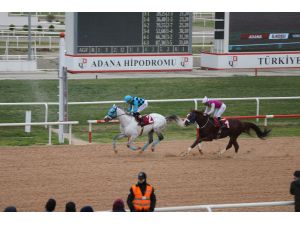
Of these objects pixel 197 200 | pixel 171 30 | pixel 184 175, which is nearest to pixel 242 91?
pixel 171 30

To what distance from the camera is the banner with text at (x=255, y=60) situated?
24.3m

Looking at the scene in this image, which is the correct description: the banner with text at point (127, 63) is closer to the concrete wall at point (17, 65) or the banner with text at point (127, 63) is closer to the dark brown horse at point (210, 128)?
the concrete wall at point (17, 65)

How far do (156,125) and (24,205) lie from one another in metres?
4.41

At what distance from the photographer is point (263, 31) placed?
78.5 ft

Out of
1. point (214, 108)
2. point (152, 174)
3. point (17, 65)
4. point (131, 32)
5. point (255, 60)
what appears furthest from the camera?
point (17, 65)

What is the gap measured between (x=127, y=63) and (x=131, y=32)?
3.99 ft

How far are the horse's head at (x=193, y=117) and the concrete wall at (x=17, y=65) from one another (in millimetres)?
11733

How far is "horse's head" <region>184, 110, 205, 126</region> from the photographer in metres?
13.9

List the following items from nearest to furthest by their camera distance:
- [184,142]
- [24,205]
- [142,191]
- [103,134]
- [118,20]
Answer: [142,191], [24,205], [184,142], [103,134], [118,20]

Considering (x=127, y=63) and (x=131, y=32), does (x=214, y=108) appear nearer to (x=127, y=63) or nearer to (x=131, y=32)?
(x=131, y=32)

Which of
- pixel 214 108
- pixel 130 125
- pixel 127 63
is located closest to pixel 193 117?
pixel 214 108

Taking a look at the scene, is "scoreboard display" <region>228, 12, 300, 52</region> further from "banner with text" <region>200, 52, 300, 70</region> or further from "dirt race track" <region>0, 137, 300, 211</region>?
"dirt race track" <region>0, 137, 300, 211</region>

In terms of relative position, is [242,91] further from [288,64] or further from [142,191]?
[142,191]

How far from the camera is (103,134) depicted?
16.7 m
